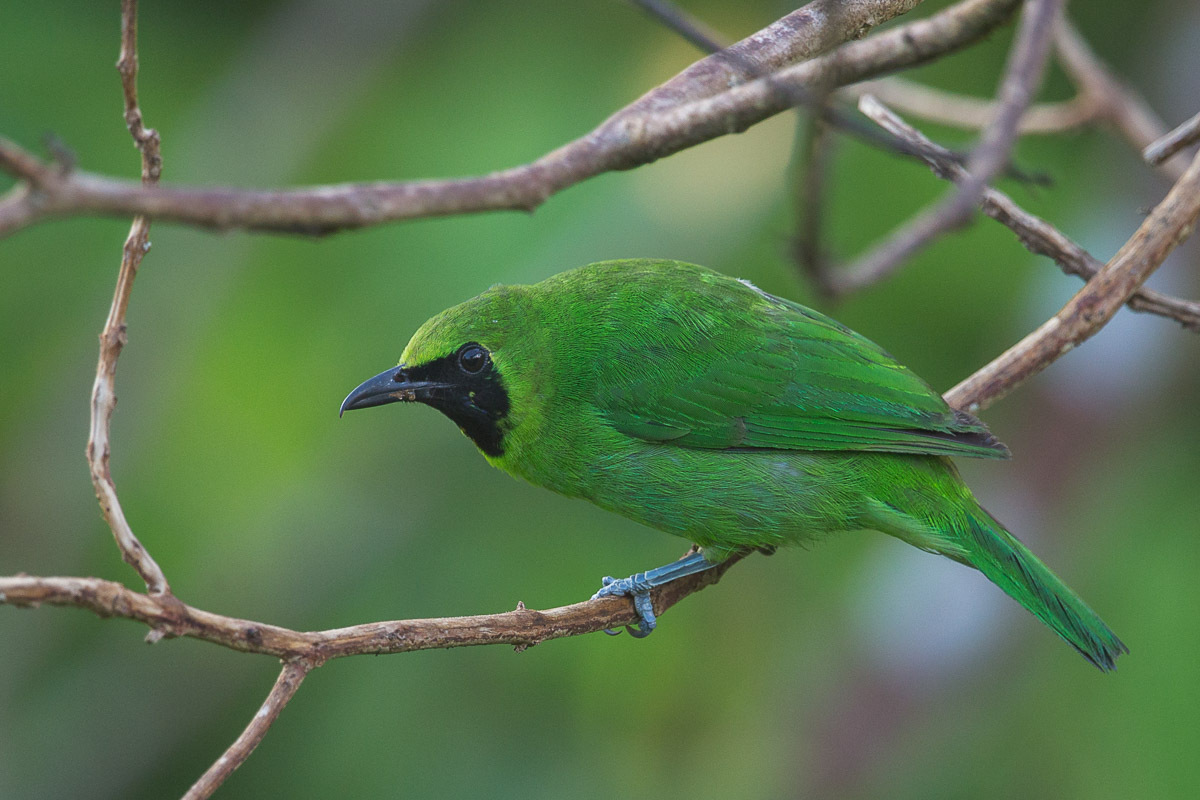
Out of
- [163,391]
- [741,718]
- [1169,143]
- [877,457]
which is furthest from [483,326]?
[741,718]

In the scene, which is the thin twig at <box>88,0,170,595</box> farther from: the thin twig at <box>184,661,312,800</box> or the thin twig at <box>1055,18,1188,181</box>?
the thin twig at <box>1055,18,1188,181</box>

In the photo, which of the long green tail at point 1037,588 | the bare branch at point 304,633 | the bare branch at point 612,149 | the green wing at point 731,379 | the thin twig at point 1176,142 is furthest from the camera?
the green wing at point 731,379

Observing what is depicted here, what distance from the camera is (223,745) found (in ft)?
17.0

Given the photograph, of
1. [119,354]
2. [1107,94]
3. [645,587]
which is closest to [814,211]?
[645,587]

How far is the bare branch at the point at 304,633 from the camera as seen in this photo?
1751 mm

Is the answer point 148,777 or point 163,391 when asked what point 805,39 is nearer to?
point 163,391

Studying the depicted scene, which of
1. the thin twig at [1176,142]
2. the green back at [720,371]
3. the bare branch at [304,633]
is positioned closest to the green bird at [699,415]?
the green back at [720,371]

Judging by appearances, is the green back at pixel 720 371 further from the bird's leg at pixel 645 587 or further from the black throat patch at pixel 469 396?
the bird's leg at pixel 645 587

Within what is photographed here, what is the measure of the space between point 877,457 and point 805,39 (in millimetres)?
1377

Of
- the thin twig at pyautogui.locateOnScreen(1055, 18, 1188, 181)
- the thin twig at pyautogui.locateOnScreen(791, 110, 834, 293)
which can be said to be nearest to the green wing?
the thin twig at pyautogui.locateOnScreen(791, 110, 834, 293)

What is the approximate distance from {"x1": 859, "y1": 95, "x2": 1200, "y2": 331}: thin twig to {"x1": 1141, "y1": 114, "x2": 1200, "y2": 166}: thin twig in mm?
311

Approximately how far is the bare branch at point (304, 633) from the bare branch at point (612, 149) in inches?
25.7

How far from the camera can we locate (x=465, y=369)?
3340 millimetres

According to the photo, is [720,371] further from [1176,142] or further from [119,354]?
[119,354]
